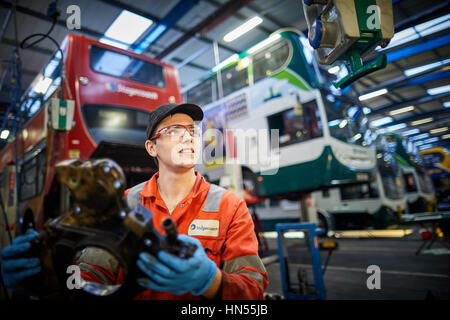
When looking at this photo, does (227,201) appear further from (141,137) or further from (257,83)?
(257,83)

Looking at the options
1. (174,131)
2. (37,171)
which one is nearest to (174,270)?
(174,131)

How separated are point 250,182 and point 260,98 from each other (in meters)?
1.87

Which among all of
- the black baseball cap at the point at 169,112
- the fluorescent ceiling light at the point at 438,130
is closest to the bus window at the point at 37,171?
the black baseball cap at the point at 169,112

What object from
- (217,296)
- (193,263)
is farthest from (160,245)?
(217,296)

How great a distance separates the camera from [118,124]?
8.31ft


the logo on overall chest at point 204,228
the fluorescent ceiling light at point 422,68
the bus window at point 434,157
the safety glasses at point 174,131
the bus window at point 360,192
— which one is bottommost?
the logo on overall chest at point 204,228

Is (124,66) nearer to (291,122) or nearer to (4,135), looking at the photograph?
(4,135)

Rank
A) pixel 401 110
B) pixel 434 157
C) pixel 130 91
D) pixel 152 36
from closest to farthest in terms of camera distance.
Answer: pixel 152 36 → pixel 401 110 → pixel 130 91 → pixel 434 157

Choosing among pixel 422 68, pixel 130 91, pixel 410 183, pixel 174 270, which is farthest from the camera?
pixel 410 183

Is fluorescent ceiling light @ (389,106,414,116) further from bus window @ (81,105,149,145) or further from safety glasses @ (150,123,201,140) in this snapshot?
bus window @ (81,105,149,145)

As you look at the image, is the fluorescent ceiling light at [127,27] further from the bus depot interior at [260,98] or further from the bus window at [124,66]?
the bus window at [124,66]

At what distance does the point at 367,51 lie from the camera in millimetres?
1050

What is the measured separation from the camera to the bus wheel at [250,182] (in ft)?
17.3

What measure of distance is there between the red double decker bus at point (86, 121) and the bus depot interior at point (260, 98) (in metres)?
0.02
